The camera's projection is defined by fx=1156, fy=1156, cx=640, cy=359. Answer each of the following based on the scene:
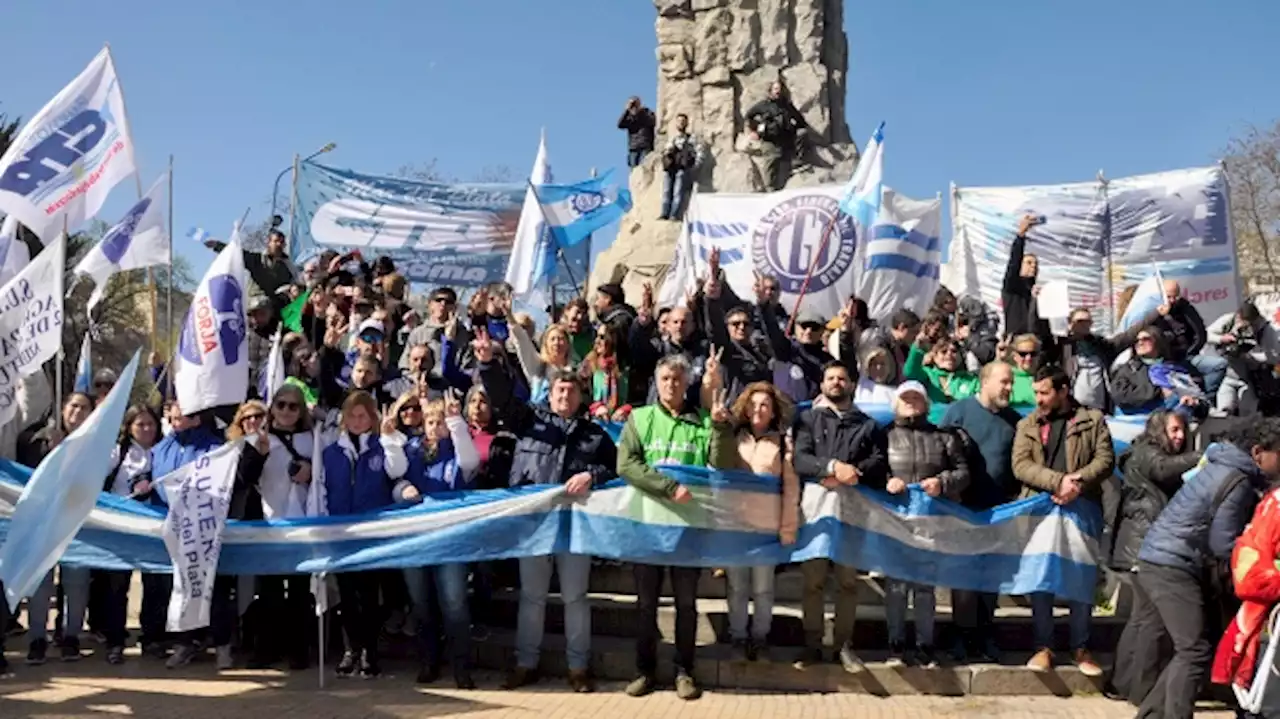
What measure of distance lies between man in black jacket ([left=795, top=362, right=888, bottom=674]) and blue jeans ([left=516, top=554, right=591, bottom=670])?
138 cm

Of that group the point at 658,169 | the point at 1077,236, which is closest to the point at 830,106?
the point at 658,169

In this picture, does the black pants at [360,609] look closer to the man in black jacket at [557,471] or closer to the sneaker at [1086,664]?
the man in black jacket at [557,471]

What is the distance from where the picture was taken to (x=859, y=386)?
29.5ft

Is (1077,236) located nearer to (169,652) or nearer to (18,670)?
(169,652)

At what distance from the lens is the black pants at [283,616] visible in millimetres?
7645

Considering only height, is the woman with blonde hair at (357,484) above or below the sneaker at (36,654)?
above

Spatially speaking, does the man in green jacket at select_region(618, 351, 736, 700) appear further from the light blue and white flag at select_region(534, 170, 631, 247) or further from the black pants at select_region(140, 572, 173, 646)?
the light blue and white flag at select_region(534, 170, 631, 247)

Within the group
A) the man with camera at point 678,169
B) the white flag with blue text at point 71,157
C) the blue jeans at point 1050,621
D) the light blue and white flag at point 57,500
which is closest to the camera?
the light blue and white flag at point 57,500

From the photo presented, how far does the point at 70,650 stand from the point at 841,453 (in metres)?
5.36

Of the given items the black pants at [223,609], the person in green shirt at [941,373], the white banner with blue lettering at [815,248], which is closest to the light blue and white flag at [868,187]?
the white banner with blue lettering at [815,248]

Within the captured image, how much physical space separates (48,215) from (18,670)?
10.4ft

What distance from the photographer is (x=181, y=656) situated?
772 centimetres

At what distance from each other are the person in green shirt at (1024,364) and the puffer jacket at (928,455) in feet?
3.31

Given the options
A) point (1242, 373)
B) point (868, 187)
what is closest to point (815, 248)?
point (868, 187)
